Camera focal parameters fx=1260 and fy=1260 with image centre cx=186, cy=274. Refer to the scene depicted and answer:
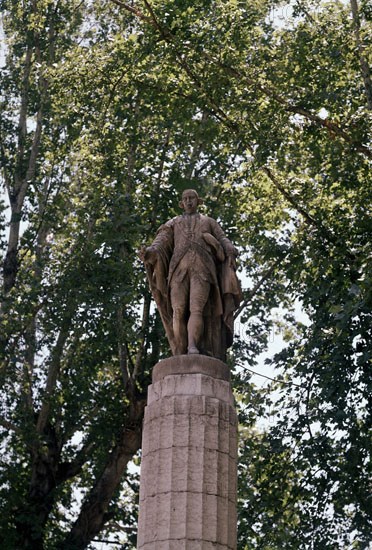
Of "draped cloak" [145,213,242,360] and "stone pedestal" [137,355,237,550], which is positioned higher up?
"draped cloak" [145,213,242,360]

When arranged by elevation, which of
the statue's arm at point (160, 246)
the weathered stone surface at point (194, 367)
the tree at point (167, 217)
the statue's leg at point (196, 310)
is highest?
the tree at point (167, 217)

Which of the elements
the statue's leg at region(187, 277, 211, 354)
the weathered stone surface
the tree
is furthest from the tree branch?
the weathered stone surface

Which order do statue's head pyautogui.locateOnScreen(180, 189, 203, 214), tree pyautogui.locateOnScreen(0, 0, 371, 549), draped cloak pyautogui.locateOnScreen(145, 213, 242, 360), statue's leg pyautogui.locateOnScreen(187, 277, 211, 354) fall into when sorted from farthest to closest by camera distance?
tree pyautogui.locateOnScreen(0, 0, 371, 549), statue's head pyautogui.locateOnScreen(180, 189, 203, 214), draped cloak pyautogui.locateOnScreen(145, 213, 242, 360), statue's leg pyautogui.locateOnScreen(187, 277, 211, 354)

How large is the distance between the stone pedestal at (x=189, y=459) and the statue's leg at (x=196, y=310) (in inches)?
14.6

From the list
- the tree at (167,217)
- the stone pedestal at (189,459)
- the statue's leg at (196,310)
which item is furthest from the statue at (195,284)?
the tree at (167,217)

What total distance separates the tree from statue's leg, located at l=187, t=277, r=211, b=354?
14.9 feet

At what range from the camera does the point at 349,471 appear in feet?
62.7

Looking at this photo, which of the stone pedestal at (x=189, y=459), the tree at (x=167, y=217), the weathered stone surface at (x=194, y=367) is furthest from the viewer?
the tree at (x=167, y=217)

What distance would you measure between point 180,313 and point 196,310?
10.2 inches

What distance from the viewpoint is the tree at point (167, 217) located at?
2002 centimetres

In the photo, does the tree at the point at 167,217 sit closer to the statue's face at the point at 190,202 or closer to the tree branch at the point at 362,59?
the tree branch at the point at 362,59

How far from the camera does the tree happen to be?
20016 millimetres

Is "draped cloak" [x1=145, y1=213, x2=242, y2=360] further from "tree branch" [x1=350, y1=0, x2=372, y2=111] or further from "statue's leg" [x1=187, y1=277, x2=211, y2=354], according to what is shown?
"tree branch" [x1=350, y1=0, x2=372, y2=111]

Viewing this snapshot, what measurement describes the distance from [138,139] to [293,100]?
3993mm
